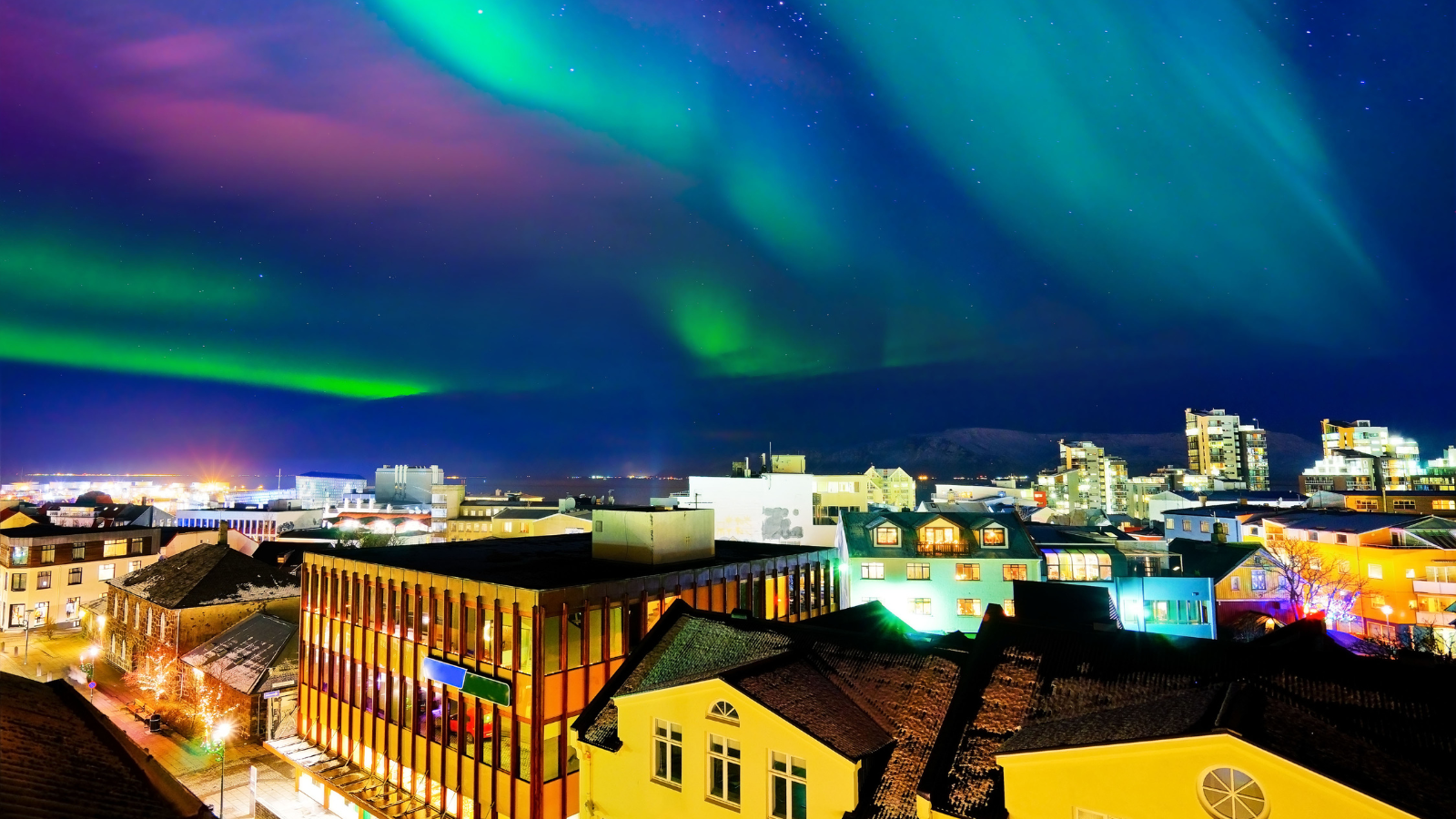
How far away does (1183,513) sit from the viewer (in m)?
99.8

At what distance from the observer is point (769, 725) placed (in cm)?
Result: 1598

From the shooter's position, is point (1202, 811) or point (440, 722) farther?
point (440, 722)

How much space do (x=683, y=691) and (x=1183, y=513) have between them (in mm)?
106008

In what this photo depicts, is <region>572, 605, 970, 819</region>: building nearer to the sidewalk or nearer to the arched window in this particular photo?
the arched window

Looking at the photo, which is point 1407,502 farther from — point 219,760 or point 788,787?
point 219,760

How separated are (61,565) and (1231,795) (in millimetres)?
91203

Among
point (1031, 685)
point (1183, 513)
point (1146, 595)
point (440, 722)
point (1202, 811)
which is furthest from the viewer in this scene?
point (1183, 513)

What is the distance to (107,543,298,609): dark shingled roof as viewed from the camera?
158 ft

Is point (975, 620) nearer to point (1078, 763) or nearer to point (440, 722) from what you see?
point (440, 722)

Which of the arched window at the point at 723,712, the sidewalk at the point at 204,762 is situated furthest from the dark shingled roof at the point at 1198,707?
the sidewalk at the point at 204,762

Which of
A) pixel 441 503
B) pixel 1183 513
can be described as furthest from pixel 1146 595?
pixel 441 503

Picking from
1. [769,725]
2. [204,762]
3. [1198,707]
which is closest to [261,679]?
[204,762]

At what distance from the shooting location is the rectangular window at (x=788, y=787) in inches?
613

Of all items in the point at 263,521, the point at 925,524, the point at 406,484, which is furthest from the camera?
the point at 406,484
